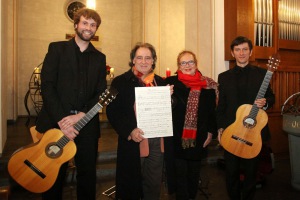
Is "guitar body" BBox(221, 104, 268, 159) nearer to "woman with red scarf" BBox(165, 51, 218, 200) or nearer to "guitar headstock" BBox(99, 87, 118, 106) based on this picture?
"woman with red scarf" BBox(165, 51, 218, 200)

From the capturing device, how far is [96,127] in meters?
2.22

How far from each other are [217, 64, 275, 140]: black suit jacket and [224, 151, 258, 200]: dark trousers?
12.1 inches

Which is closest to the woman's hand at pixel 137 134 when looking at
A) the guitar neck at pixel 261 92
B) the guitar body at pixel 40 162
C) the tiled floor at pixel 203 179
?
the guitar body at pixel 40 162

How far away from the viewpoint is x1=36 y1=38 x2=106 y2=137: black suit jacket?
2.07 m

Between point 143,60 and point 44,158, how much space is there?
1.11 m

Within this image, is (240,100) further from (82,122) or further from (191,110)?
(82,122)

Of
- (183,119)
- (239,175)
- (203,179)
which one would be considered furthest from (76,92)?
(203,179)

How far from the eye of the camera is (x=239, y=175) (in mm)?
2719

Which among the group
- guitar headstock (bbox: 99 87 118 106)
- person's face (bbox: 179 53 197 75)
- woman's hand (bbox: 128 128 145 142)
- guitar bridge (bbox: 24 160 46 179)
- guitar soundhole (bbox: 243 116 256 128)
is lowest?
guitar bridge (bbox: 24 160 46 179)

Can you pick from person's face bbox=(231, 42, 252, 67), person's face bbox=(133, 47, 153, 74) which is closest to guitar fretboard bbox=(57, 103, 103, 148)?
person's face bbox=(133, 47, 153, 74)

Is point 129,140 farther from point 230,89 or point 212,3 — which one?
point 212,3

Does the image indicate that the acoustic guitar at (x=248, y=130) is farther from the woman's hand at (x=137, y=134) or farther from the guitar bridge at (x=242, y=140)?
the woman's hand at (x=137, y=134)

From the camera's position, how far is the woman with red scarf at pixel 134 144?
7.32ft

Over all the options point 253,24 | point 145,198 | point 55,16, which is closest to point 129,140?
point 145,198
